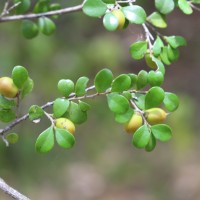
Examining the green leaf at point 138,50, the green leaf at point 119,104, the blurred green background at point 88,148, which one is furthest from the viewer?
the blurred green background at point 88,148

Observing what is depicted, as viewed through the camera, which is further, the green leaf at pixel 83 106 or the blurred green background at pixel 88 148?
the blurred green background at pixel 88 148

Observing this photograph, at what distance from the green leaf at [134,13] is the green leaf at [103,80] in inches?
4.0

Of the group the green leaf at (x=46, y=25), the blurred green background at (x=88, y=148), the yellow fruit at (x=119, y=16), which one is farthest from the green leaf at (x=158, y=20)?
the blurred green background at (x=88, y=148)

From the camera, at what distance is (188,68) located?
12.5 ft

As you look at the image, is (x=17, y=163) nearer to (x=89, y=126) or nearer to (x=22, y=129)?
(x=22, y=129)

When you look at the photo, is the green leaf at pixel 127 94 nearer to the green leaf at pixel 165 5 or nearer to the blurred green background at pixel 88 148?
the green leaf at pixel 165 5

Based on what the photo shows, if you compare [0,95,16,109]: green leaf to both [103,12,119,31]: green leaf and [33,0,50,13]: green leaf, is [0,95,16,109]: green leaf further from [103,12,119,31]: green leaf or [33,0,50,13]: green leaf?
[33,0,50,13]: green leaf

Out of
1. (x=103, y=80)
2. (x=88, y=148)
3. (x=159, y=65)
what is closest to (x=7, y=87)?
(x=103, y=80)

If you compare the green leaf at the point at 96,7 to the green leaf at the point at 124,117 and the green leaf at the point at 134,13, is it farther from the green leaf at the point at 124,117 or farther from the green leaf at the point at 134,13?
the green leaf at the point at 124,117

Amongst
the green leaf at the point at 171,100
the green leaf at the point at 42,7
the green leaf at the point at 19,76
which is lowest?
the green leaf at the point at 171,100

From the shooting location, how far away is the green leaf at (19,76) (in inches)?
32.9

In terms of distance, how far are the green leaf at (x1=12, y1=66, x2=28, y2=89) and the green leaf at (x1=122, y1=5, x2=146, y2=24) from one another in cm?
19

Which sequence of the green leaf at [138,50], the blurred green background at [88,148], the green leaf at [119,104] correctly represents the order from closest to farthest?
the green leaf at [119,104], the green leaf at [138,50], the blurred green background at [88,148]

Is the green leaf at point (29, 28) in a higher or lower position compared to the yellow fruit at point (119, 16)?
lower
